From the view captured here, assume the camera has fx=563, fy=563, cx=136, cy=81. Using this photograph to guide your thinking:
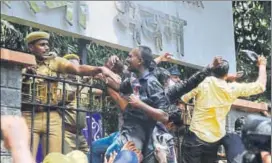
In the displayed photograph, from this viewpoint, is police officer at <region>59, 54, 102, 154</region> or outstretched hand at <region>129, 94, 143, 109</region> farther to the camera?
police officer at <region>59, 54, 102, 154</region>

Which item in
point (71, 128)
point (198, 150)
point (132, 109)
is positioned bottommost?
point (198, 150)

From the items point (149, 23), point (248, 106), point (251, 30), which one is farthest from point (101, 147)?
point (251, 30)

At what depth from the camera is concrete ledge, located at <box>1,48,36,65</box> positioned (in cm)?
303

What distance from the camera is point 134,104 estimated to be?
313 centimetres

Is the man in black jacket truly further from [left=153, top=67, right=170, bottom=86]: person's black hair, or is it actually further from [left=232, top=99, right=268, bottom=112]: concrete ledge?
[left=232, top=99, right=268, bottom=112]: concrete ledge

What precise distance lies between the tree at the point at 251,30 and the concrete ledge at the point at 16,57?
13.6 feet

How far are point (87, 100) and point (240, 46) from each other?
4175 millimetres

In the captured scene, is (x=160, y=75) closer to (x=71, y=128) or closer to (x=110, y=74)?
(x=110, y=74)

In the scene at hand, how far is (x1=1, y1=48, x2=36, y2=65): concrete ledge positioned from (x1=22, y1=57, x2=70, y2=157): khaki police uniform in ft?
0.64

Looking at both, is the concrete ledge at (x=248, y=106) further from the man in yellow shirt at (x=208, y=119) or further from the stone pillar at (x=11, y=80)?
the stone pillar at (x=11, y=80)

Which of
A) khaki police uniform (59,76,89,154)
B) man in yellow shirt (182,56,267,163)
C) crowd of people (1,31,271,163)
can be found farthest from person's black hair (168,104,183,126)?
khaki police uniform (59,76,89,154)

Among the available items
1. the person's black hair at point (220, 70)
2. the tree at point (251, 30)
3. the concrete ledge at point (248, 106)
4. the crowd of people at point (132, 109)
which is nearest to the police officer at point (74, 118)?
the crowd of people at point (132, 109)

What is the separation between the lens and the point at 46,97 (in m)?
3.33

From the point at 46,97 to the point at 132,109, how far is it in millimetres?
524
